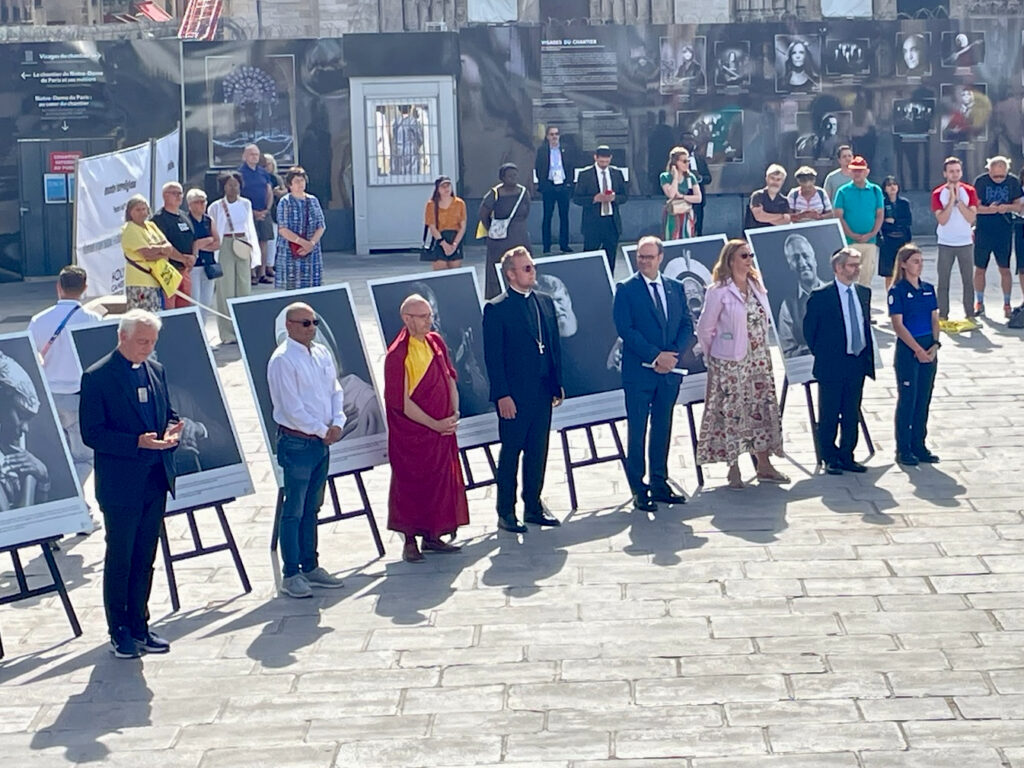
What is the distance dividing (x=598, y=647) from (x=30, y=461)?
329 centimetres

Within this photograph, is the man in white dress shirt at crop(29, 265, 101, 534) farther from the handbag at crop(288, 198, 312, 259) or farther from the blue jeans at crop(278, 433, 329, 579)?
the handbag at crop(288, 198, 312, 259)

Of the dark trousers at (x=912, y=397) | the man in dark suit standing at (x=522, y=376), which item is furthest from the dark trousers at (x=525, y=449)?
the dark trousers at (x=912, y=397)

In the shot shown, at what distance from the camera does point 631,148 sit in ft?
82.9

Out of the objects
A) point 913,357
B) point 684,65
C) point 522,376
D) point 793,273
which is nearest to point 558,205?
point 684,65

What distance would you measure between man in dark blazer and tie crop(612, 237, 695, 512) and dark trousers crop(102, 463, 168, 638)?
11.6ft

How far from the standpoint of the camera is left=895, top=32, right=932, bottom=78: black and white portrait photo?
25359mm

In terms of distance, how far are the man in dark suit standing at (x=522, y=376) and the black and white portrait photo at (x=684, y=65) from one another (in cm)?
1499

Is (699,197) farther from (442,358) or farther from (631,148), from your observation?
(442,358)

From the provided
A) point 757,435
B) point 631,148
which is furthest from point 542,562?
point 631,148

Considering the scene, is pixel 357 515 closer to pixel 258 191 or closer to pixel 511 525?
pixel 511 525

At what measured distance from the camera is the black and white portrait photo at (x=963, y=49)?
83.4 feet

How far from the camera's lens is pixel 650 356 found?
10969 mm

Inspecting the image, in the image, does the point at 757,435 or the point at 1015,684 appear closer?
the point at 1015,684

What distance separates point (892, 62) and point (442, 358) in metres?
17.0
